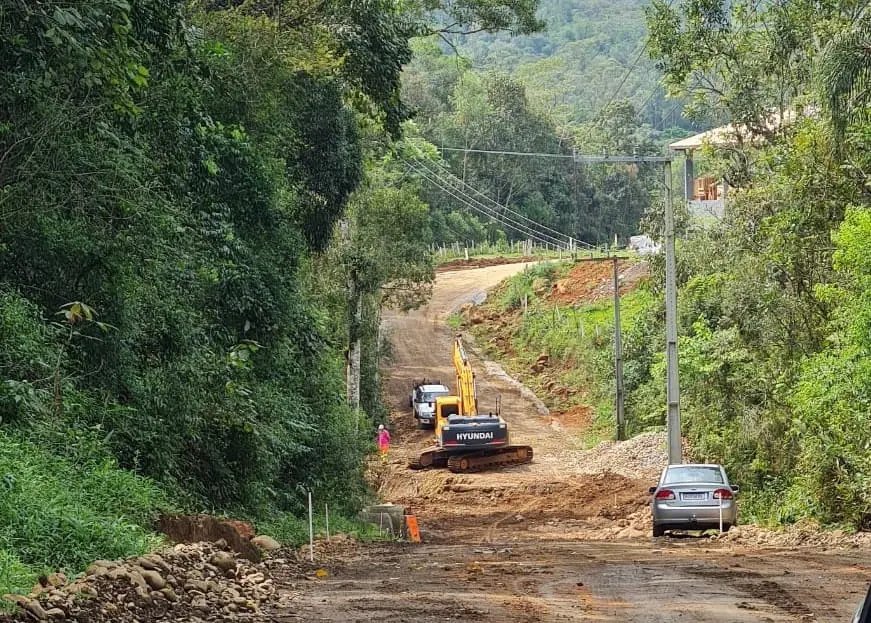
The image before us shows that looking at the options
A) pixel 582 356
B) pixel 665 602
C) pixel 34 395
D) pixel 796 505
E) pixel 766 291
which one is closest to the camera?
pixel 665 602

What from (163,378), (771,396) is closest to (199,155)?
(163,378)

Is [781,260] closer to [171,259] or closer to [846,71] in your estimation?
[846,71]

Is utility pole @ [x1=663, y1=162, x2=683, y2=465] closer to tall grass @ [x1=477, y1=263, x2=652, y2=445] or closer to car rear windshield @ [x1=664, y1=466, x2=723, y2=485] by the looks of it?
car rear windshield @ [x1=664, y1=466, x2=723, y2=485]

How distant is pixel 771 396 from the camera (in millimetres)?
29812

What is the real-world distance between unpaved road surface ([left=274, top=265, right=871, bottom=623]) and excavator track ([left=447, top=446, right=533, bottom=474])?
4.64 metres

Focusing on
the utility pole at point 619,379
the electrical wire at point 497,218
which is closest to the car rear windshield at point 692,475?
the utility pole at point 619,379

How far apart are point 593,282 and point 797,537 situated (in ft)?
163

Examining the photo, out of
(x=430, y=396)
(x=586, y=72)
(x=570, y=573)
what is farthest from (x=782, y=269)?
(x=586, y=72)

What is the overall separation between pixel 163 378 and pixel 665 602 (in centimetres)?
844

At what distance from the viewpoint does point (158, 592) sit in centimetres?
1077

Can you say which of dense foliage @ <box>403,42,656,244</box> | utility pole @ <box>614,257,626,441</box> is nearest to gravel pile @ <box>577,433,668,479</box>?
utility pole @ <box>614,257,626,441</box>

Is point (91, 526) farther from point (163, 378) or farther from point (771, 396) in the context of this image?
point (771, 396)

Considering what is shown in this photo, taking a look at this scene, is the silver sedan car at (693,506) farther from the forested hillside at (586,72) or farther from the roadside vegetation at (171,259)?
the forested hillside at (586,72)

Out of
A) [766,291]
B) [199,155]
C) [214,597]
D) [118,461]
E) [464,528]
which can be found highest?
[199,155]
